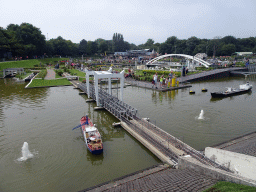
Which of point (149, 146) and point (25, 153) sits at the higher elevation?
point (149, 146)

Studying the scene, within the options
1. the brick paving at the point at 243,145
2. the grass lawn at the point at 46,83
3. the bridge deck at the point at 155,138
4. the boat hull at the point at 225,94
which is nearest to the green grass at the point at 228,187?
the bridge deck at the point at 155,138

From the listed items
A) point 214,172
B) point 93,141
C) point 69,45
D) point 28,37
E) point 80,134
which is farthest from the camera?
point 69,45

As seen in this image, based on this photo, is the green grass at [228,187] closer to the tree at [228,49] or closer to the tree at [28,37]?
the tree at [28,37]

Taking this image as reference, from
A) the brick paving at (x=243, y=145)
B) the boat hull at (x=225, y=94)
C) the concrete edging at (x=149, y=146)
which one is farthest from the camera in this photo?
the boat hull at (x=225, y=94)

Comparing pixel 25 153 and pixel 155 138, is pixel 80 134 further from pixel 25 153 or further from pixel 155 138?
pixel 155 138

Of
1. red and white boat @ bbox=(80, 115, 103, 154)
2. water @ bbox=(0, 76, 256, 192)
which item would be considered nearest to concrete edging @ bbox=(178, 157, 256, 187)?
water @ bbox=(0, 76, 256, 192)

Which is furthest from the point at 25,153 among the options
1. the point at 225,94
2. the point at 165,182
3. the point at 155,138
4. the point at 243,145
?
the point at 225,94
